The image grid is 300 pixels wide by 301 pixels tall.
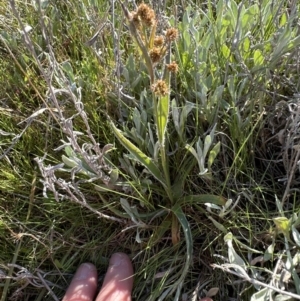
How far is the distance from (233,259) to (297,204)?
0.23m

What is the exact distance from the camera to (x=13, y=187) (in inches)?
54.5

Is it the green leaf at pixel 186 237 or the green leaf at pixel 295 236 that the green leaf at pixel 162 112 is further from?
the green leaf at pixel 295 236

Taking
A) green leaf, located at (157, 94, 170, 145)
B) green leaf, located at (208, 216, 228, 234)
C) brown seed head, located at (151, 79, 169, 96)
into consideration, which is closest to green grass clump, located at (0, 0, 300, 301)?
green leaf, located at (208, 216, 228, 234)

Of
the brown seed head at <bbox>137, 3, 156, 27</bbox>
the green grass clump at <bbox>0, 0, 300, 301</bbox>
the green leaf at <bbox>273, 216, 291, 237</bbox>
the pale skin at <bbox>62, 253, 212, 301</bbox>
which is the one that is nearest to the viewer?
the brown seed head at <bbox>137, 3, 156, 27</bbox>

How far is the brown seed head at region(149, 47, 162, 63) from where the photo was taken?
810 millimetres

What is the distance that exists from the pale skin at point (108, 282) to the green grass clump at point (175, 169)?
3 centimetres

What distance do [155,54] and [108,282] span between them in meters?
0.77

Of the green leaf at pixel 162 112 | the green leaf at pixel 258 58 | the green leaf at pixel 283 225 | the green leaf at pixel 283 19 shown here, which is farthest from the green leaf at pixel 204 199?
the green leaf at pixel 283 19

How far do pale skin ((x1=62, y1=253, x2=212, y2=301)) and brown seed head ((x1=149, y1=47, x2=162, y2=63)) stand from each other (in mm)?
657

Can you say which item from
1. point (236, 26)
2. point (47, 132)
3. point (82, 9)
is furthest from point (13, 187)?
point (236, 26)

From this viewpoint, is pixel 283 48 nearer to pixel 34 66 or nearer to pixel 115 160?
pixel 115 160

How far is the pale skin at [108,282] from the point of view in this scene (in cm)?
130

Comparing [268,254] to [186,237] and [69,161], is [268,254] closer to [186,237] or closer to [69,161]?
[186,237]

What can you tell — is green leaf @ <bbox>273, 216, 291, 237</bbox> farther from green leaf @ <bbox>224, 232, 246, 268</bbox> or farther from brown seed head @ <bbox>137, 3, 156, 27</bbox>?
brown seed head @ <bbox>137, 3, 156, 27</bbox>
